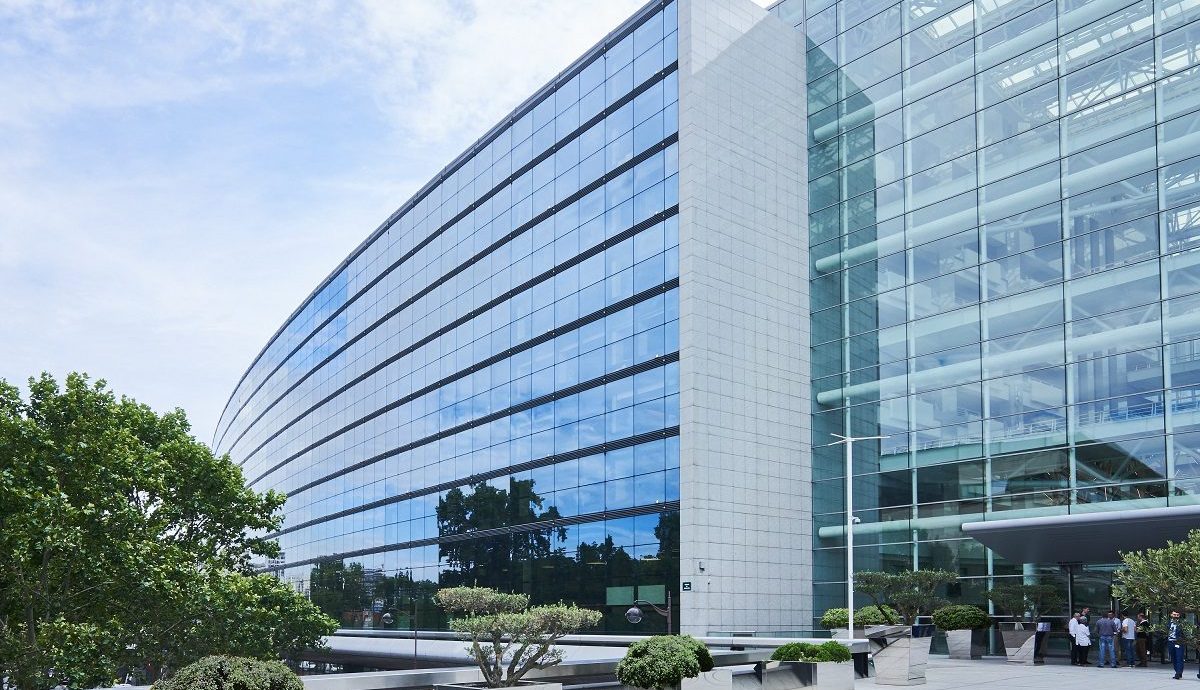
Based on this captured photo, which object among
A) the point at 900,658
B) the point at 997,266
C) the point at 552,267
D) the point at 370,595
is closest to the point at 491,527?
the point at 552,267

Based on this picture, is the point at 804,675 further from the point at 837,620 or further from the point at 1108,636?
the point at 837,620

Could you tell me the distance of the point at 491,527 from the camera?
197 feet

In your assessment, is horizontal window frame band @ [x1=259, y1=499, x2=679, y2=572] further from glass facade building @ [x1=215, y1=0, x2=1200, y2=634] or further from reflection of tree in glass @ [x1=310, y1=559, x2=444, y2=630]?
reflection of tree in glass @ [x1=310, y1=559, x2=444, y2=630]

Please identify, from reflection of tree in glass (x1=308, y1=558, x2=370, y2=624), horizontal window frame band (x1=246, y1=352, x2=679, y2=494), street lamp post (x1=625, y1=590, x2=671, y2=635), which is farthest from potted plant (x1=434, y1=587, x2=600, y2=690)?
reflection of tree in glass (x1=308, y1=558, x2=370, y2=624)

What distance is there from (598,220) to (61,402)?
1110 inches

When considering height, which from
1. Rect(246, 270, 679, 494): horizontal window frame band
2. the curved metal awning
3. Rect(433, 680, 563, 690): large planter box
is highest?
Rect(246, 270, 679, 494): horizontal window frame band

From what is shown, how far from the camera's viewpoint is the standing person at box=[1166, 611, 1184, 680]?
31016mm

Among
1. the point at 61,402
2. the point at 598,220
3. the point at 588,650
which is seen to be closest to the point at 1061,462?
the point at 588,650

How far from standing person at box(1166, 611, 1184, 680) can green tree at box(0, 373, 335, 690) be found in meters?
26.8

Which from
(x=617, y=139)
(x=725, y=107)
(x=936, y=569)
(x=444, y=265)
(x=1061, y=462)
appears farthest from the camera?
(x=444, y=265)

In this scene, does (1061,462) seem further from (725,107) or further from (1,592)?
(1,592)

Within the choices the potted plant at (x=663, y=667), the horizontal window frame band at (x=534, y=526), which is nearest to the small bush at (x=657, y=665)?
the potted plant at (x=663, y=667)

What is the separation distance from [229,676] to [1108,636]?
29080 mm

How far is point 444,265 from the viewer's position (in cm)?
7050
